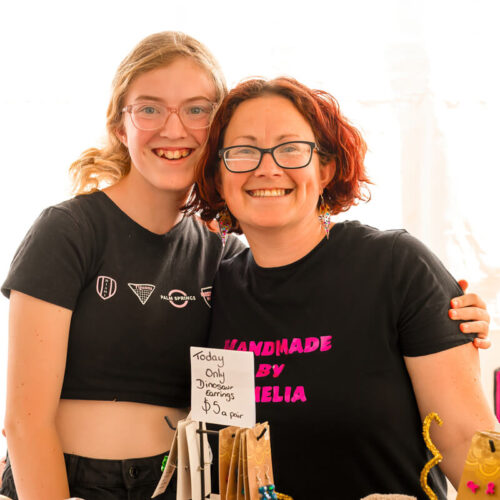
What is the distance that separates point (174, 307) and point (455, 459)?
72cm

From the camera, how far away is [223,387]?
1.11 m

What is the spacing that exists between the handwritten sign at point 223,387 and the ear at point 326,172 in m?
0.60

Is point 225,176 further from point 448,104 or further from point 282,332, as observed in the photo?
point 448,104

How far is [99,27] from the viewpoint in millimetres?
2457

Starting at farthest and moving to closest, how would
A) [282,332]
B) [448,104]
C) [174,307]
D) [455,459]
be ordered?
1. [448,104]
2. [174,307]
3. [282,332]
4. [455,459]

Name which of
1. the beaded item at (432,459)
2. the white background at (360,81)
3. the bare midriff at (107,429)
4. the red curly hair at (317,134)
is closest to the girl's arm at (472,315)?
the beaded item at (432,459)

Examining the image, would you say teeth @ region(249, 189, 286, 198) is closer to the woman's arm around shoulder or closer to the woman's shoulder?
the woman's shoulder

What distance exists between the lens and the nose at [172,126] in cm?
151

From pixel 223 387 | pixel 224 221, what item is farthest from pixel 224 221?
Result: pixel 223 387

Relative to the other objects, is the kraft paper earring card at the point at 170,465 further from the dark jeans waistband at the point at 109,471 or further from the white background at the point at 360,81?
the white background at the point at 360,81

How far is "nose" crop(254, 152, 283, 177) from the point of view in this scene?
55.7 inches

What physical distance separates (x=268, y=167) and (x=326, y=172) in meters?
0.19

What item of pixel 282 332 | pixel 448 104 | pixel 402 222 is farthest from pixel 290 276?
pixel 448 104

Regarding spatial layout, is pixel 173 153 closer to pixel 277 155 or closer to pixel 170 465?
pixel 277 155
